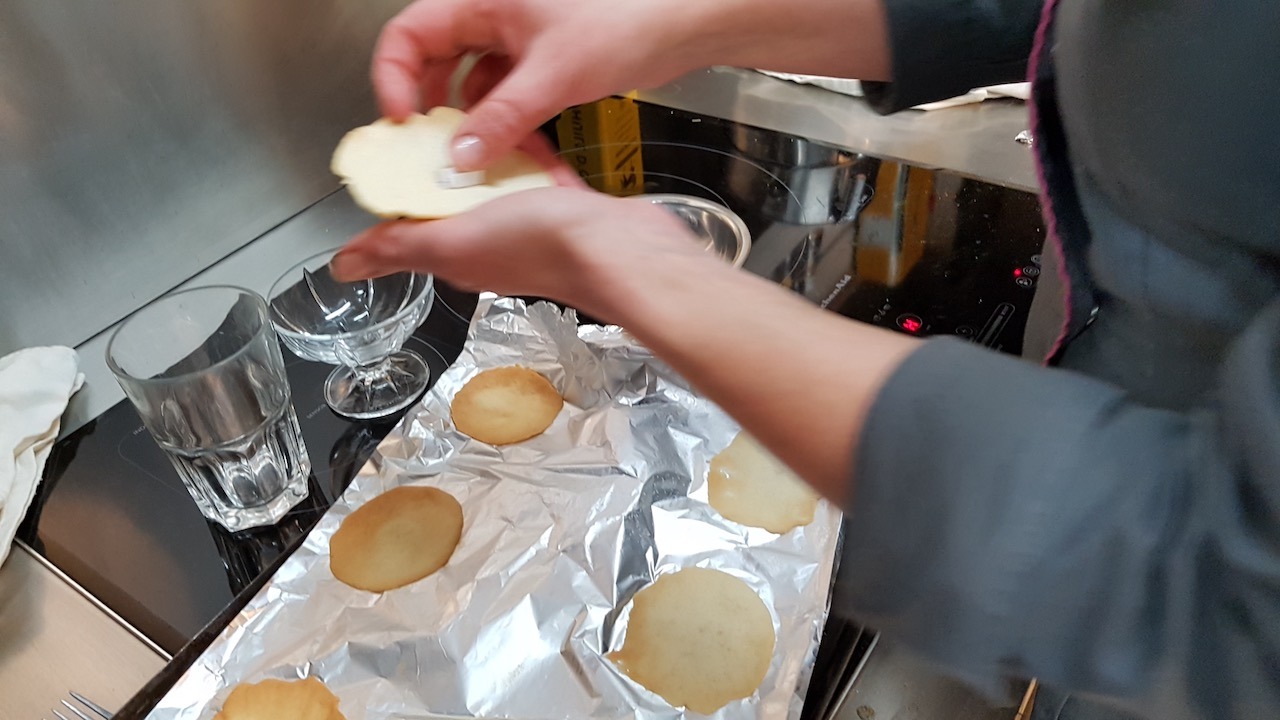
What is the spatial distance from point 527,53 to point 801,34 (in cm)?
20

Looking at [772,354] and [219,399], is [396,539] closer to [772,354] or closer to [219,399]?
[219,399]

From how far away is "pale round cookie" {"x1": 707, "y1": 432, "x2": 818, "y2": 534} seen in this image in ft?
2.17

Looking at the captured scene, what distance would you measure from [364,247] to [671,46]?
0.26 metres

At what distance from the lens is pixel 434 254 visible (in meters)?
0.51

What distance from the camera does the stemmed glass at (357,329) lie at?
740 mm

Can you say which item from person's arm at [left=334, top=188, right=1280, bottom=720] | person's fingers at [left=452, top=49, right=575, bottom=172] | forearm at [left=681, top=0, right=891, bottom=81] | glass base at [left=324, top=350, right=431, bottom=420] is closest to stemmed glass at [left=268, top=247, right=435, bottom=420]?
glass base at [left=324, top=350, right=431, bottom=420]

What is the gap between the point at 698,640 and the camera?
0.59 meters

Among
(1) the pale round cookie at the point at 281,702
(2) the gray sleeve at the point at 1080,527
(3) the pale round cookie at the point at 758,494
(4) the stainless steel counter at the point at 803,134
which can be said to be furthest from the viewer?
(4) the stainless steel counter at the point at 803,134

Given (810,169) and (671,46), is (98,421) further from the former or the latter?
(810,169)

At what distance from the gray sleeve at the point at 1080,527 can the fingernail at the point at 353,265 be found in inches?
13.9

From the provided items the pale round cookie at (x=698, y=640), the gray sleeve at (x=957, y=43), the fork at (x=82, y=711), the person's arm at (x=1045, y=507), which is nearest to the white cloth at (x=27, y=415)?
the fork at (x=82, y=711)

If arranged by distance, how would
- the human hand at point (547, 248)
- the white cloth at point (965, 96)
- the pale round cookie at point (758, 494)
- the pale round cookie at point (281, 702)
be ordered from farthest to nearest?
the white cloth at point (965, 96)
the pale round cookie at point (758, 494)
the pale round cookie at point (281, 702)
the human hand at point (547, 248)

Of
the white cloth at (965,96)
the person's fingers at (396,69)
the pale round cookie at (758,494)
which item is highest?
the person's fingers at (396,69)

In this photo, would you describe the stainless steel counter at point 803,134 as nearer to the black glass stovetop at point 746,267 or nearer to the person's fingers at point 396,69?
the black glass stovetop at point 746,267
